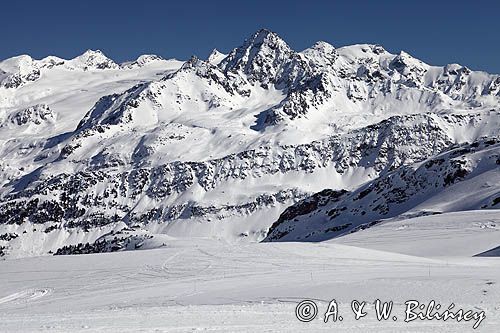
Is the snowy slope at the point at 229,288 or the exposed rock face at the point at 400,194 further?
the exposed rock face at the point at 400,194

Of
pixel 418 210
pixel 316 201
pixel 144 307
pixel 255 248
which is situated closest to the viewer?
pixel 144 307

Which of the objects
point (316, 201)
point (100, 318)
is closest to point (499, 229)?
point (100, 318)

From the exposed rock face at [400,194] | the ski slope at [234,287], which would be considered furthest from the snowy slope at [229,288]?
the exposed rock face at [400,194]

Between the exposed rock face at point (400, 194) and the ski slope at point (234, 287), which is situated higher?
the exposed rock face at point (400, 194)

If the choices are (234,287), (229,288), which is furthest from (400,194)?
(229,288)

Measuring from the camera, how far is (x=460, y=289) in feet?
93.8

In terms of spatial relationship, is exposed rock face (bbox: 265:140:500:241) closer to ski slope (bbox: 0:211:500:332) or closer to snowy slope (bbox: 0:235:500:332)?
ski slope (bbox: 0:211:500:332)

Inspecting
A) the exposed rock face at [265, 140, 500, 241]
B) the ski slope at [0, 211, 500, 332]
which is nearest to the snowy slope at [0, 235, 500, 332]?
the ski slope at [0, 211, 500, 332]

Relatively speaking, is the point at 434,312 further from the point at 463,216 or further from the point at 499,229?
the point at 463,216

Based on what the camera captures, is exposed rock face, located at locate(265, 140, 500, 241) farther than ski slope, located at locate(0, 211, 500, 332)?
Yes

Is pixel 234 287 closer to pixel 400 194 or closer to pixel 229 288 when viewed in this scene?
pixel 229 288

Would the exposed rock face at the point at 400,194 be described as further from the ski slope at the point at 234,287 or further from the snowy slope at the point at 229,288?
the snowy slope at the point at 229,288

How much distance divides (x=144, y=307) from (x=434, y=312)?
46.3 ft

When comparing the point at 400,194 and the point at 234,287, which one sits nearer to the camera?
the point at 234,287
